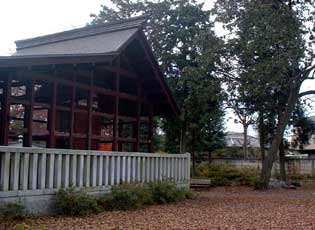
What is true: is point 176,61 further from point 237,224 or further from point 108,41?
point 237,224

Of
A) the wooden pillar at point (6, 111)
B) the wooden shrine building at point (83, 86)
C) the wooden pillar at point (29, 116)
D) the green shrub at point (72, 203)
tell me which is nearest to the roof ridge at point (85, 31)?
the wooden shrine building at point (83, 86)

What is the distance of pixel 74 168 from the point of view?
1061 cm

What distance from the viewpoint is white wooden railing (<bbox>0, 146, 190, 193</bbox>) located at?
9.07 meters

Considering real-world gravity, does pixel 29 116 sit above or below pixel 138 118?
below

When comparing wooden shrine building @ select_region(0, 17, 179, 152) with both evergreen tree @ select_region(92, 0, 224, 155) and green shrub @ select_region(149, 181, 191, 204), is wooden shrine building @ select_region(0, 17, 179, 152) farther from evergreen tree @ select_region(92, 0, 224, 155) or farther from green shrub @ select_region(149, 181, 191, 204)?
evergreen tree @ select_region(92, 0, 224, 155)

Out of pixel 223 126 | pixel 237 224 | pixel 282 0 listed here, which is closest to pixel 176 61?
pixel 282 0

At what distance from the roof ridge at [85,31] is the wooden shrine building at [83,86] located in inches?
1.3

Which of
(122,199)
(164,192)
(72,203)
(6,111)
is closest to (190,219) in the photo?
(122,199)

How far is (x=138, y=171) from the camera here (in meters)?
A: 13.0

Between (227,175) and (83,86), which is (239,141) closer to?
(227,175)

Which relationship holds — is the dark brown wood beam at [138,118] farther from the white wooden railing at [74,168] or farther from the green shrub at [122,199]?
the green shrub at [122,199]

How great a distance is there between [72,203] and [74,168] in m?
1.09

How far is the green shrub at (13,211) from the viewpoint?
848 cm

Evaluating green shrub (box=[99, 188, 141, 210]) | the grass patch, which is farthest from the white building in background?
green shrub (box=[99, 188, 141, 210])
